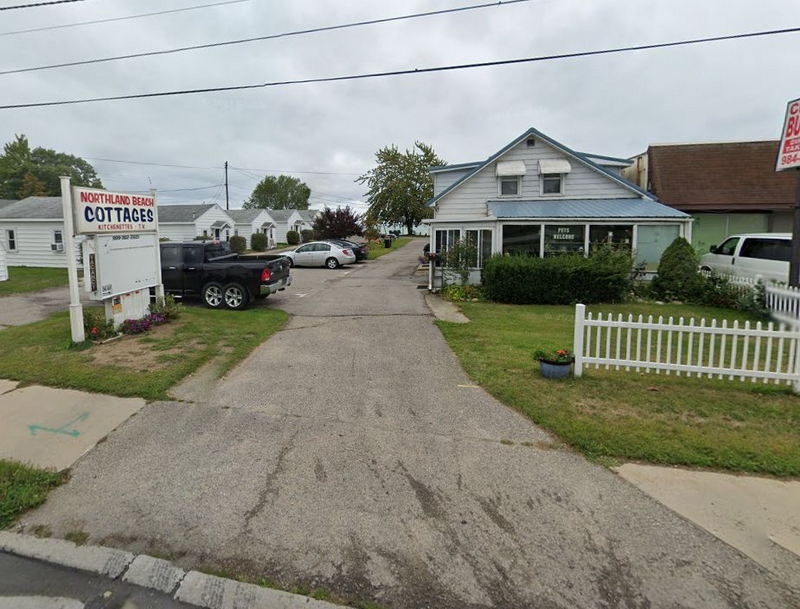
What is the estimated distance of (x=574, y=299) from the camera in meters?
12.9

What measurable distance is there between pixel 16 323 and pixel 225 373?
289 inches

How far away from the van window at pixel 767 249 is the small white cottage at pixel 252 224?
36.9 metres

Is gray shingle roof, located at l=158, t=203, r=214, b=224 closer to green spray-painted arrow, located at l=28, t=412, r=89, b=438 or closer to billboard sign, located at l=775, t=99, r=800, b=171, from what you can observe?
green spray-painted arrow, located at l=28, t=412, r=89, b=438

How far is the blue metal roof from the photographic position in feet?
48.9

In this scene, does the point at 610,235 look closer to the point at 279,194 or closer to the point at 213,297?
the point at 213,297

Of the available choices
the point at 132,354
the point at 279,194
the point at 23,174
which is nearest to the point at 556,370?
the point at 132,354

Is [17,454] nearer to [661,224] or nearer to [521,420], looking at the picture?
[521,420]

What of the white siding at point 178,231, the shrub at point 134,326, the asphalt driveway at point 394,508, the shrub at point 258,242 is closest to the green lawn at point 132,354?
the shrub at point 134,326

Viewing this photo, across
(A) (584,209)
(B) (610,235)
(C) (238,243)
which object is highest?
(A) (584,209)

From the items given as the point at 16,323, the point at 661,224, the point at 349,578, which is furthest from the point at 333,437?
the point at 661,224

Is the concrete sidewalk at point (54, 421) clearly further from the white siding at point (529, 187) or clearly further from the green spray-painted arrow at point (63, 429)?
the white siding at point (529, 187)

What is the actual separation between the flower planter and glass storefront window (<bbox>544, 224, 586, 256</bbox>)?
395 inches

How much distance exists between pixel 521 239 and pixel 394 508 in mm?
13485

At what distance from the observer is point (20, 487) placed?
3639 mm
